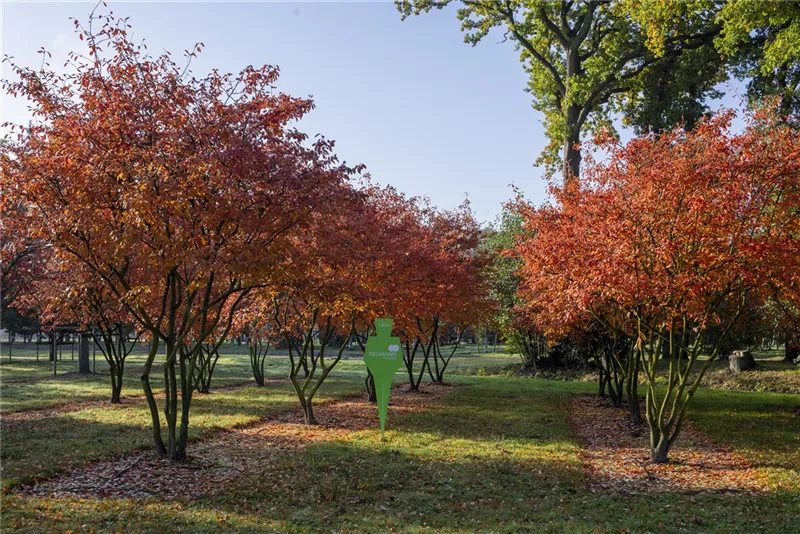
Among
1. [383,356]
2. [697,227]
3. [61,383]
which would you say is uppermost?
[697,227]

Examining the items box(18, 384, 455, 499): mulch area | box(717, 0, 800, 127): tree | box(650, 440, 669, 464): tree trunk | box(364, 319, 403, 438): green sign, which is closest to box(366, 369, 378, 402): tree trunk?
box(18, 384, 455, 499): mulch area

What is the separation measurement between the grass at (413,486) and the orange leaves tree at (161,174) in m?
2.94

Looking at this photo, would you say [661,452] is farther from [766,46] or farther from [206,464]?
[766,46]

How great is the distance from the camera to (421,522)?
6.87 meters

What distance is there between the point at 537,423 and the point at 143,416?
362 inches

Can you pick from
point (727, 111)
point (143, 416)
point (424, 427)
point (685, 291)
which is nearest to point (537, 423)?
point (424, 427)

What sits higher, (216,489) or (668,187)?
(668,187)

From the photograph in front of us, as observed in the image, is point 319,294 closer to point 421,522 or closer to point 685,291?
point 421,522

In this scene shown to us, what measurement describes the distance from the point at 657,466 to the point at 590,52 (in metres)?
19.8

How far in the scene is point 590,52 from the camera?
83.6 ft

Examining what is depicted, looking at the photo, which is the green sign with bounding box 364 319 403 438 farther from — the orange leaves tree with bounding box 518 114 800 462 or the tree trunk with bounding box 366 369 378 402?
the tree trunk with bounding box 366 369 378 402

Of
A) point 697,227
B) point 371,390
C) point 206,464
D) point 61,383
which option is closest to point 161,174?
point 206,464

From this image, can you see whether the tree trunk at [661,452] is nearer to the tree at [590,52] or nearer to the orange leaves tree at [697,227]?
the orange leaves tree at [697,227]

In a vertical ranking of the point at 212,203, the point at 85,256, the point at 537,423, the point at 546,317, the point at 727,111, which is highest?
the point at 727,111
